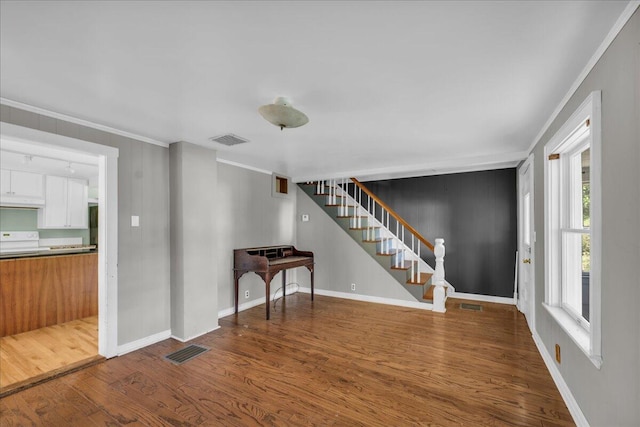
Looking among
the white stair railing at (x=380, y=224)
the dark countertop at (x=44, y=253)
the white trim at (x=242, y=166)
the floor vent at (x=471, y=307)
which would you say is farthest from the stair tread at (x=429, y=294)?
the dark countertop at (x=44, y=253)

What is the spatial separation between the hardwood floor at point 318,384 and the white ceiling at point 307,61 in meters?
2.31

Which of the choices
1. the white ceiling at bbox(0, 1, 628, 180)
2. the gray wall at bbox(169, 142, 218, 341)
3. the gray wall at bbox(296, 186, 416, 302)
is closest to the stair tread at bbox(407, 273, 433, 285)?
the gray wall at bbox(296, 186, 416, 302)

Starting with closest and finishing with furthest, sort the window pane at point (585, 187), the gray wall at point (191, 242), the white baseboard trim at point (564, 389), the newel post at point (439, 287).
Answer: the white baseboard trim at point (564, 389) < the window pane at point (585, 187) < the gray wall at point (191, 242) < the newel post at point (439, 287)

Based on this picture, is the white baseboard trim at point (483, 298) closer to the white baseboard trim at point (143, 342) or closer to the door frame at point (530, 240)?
the door frame at point (530, 240)

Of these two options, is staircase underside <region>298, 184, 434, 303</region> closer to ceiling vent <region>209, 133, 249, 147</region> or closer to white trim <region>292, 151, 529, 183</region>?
white trim <region>292, 151, 529, 183</region>

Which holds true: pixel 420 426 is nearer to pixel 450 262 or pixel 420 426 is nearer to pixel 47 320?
pixel 450 262

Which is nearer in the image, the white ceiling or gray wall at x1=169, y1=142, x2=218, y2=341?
the white ceiling

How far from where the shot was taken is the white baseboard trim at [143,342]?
2.99m

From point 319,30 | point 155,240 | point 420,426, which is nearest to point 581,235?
point 420,426

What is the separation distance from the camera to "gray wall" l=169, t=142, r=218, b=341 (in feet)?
11.1

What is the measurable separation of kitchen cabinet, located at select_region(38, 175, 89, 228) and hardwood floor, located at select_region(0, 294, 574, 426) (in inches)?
161

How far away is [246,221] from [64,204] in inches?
151

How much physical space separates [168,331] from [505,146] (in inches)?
184

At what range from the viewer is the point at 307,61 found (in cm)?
169
